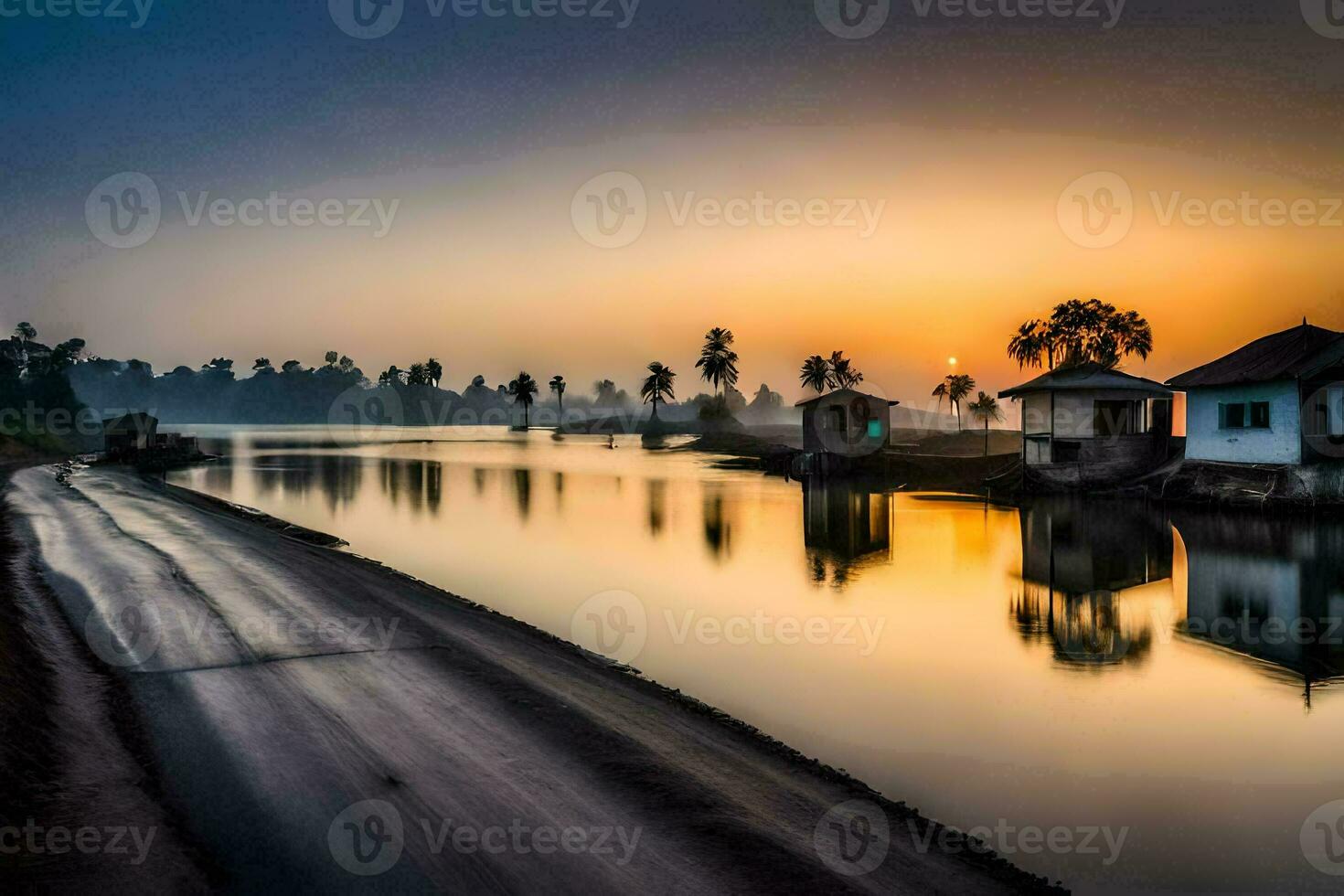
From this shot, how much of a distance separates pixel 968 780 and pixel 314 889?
7316 millimetres

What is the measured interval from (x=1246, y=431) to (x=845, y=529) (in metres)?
19.1

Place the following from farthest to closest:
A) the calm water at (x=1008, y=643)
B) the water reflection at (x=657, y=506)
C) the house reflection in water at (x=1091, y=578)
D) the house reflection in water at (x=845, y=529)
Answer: the water reflection at (x=657, y=506), the house reflection in water at (x=845, y=529), the house reflection in water at (x=1091, y=578), the calm water at (x=1008, y=643)

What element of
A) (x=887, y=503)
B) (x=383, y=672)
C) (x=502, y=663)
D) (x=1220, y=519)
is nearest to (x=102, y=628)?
(x=383, y=672)

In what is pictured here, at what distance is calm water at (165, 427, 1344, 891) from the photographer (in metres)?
8.71

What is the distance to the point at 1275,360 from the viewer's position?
34.2 metres

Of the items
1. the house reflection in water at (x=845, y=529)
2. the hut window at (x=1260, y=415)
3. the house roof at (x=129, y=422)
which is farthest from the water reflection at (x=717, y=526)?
the house roof at (x=129, y=422)

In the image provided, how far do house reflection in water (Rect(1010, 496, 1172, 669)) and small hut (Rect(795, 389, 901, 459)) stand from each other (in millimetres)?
23126

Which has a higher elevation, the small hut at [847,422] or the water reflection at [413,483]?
the small hut at [847,422]

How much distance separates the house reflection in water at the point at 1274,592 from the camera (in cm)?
1524

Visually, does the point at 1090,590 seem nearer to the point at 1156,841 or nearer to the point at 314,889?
the point at 1156,841

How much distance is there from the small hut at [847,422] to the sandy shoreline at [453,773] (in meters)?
48.6

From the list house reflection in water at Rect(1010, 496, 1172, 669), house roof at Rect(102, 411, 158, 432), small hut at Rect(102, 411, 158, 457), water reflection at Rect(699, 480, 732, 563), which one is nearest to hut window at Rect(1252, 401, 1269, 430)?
house reflection in water at Rect(1010, 496, 1172, 669)

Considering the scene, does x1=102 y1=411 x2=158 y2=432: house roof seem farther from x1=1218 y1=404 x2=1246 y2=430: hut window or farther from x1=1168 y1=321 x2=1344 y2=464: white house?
x1=1218 y1=404 x2=1246 y2=430: hut window

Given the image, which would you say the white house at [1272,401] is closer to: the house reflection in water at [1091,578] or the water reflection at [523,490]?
the house reflection in water at [1091,578]
